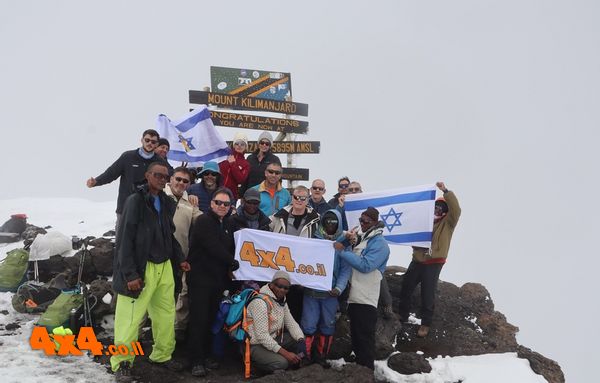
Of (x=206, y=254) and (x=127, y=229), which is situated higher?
(x=127, y=229)

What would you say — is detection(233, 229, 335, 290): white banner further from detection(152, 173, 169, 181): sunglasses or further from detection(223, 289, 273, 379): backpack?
detection(152, 173, 169, 181): sunglasses

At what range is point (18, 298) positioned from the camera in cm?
662

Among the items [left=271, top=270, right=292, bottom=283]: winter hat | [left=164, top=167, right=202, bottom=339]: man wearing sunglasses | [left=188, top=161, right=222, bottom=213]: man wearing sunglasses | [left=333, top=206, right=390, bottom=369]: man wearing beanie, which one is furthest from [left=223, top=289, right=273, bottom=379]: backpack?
[left=188, top=161, right=222, bottom=213]: man wearing sunglasses

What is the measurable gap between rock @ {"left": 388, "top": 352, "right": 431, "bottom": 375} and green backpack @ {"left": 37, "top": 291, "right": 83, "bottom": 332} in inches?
204

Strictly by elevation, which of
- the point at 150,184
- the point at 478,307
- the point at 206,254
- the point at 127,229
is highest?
the point at 150,184

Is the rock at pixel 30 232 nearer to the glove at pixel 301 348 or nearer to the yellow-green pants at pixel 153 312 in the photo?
the yellow-green pants at pixel 153 312

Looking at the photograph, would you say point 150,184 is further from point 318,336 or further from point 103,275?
point 103,275

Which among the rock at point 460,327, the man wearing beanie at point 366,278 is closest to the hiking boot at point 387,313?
the rock at point 460,327

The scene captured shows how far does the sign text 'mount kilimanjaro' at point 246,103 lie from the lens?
1017 centimetres

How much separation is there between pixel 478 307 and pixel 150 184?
823 cm

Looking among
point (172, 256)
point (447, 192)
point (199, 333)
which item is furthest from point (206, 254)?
point (447, 192)

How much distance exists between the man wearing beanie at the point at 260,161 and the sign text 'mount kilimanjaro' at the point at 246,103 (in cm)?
297

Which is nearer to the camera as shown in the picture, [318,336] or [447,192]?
[318,336]

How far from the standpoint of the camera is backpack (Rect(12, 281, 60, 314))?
258 inches
